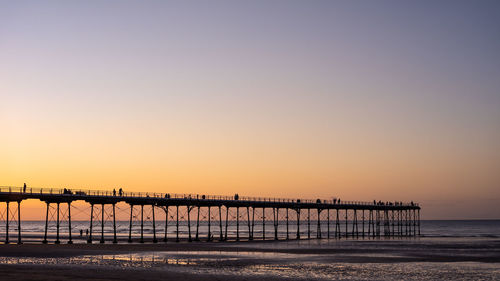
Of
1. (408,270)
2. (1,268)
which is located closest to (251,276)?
(408,270)

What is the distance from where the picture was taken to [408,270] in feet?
123

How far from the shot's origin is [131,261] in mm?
40250

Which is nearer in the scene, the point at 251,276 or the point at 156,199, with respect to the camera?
the point at 251,276

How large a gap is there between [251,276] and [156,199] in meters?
38.2

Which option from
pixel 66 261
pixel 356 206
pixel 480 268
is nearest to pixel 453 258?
pixel 480 268

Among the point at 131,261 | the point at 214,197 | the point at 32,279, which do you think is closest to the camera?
the point at 32,279

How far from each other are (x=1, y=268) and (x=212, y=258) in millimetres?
16359

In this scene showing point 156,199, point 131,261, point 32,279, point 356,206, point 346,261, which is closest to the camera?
point 32,279

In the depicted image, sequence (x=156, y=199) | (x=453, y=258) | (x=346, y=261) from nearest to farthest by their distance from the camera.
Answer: (x=346, y=261), (x=453, y=258), (x=156, y=199)

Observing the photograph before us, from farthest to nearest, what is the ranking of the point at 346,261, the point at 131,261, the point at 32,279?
the point at 346,261
the point at 131,261
the point at 32,279

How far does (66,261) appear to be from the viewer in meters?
39.1

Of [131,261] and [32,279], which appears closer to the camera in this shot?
[32,279]

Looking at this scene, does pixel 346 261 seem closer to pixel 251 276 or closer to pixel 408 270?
pixel 408 270

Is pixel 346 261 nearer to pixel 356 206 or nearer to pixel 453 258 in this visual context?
pixel 453 258
